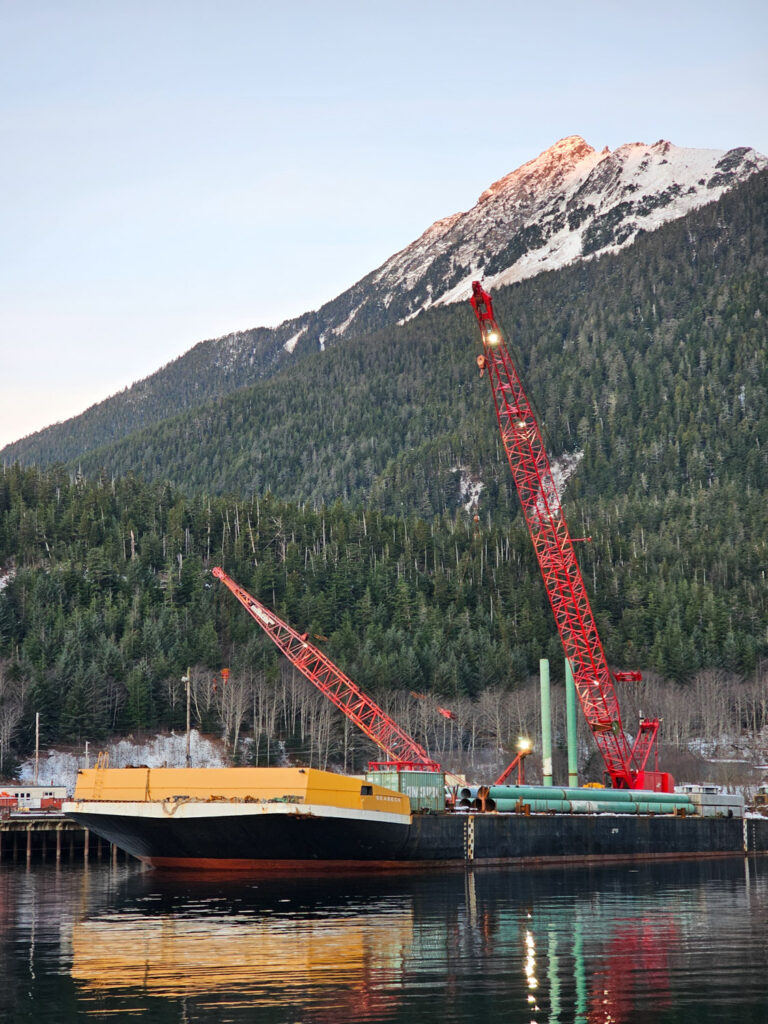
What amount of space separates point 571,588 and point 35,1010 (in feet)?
341

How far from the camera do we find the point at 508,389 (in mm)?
129750

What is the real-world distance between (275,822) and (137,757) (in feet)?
341

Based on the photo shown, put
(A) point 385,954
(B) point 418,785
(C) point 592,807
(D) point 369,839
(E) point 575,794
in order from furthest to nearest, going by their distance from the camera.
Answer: (E) point 575,794, (C) point 592,807, (B) point 418,785, (D) point 369,839, (A) point 385,954

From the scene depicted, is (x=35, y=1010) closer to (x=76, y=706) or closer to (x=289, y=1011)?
(x=289, y=1011)

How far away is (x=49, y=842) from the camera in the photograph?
5094 inches

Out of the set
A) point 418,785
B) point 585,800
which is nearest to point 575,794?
point 585,800

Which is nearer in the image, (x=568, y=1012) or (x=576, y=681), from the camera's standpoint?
(x=568, y=1012)

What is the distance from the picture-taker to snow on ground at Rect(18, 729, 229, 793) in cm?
17698

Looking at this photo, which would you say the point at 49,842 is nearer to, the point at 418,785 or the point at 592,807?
the point at 418,785

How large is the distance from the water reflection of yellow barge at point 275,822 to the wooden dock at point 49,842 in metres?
27.5

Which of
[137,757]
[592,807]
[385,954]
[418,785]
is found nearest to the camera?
[385,954]

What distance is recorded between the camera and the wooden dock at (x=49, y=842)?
4779 inches

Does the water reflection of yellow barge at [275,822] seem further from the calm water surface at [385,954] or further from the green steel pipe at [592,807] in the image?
the calm water surface at [385,954]

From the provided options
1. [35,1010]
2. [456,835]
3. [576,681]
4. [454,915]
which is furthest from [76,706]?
[35,1010]
